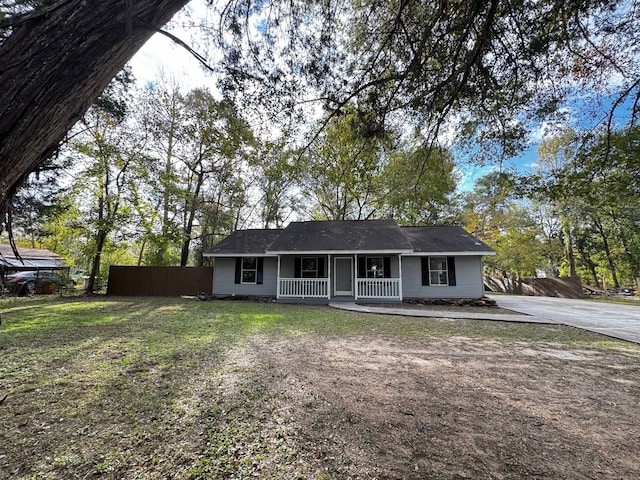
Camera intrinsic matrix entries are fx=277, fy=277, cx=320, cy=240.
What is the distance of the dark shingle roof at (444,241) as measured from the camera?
12.2 metres

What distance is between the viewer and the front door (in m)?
13.5

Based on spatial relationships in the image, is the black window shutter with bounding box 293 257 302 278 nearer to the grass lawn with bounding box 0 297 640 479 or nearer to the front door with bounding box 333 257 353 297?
the front door with bounding box 333 257 353 297

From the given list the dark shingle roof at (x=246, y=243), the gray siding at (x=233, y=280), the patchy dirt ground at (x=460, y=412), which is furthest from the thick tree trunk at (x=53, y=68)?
the gray siding at (x=233, y=280)

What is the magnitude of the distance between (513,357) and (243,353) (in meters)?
4.46

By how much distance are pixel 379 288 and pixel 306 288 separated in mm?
3327

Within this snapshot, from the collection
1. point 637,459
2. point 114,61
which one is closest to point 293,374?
point 637,459

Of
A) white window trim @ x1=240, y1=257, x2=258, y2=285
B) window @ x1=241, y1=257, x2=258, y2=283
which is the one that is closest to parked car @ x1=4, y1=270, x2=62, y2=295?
white window trim @ x1=240, y1=257, x2=258, y2=285

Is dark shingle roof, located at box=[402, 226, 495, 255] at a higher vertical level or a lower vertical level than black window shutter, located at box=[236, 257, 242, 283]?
higher

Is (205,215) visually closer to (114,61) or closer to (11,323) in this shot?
(11,323)

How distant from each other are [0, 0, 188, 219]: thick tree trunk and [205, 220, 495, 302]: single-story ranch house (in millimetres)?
10941

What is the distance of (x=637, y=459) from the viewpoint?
83.1 inches

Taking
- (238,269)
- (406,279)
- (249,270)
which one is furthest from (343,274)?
(238,269)

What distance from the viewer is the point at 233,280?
548 inches

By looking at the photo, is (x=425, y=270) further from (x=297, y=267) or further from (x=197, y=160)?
(x=197, y=160)
